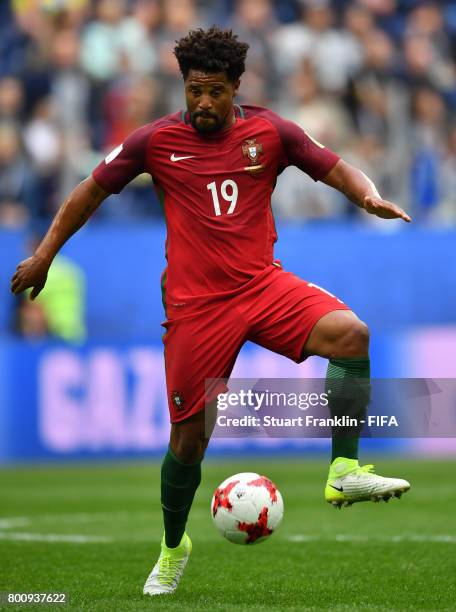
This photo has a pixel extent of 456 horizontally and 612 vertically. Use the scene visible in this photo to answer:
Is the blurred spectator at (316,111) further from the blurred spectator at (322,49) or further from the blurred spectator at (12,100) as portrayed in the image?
the blurred spectator at (12,100)

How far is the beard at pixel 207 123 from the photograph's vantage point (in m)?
6.29

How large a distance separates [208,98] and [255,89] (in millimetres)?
9748

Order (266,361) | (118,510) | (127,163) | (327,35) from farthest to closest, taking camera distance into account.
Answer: (327,35)
(266,361)
(118,510)
(127,163)

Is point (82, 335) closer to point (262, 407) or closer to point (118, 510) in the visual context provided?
point (118, 510)

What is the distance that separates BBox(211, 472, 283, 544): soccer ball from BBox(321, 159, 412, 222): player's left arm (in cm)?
147

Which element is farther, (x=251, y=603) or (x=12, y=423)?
(x=12, y=423)

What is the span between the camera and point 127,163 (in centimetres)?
647

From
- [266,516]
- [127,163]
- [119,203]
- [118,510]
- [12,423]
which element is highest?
[127,163]

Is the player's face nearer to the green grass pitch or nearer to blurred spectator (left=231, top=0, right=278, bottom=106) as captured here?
the green grass pitch

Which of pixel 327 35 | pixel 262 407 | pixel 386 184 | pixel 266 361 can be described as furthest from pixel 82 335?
pixel 262 407

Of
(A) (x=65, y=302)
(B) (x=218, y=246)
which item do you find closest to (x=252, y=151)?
(B) (x=218, y=246)

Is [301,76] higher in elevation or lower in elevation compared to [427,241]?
higher

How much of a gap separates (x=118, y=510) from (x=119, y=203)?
5.71 meters

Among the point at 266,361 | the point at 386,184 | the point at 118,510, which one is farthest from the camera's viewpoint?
the point at 386,184
